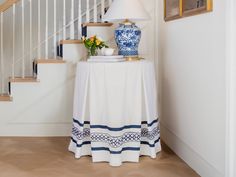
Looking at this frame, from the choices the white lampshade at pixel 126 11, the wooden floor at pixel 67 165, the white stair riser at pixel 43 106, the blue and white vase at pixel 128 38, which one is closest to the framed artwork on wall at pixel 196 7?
the white lampshade at pixel 126 11

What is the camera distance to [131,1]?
3.27m

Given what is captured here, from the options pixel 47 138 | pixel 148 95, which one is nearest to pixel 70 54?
pixel 47 138

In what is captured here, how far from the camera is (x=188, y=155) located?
9.73 ft

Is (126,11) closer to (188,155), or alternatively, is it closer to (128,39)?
(128,39)

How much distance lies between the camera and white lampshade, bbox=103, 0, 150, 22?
3223mm

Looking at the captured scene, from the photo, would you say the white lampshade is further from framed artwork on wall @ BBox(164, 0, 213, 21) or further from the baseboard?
the baseboard

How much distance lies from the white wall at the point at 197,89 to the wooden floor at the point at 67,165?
0.14 m

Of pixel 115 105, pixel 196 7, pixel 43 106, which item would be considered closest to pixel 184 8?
pixel 196 7

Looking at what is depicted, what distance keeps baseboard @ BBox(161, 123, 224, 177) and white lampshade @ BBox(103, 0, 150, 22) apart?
1.05 metres

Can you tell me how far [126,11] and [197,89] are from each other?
3.05ft

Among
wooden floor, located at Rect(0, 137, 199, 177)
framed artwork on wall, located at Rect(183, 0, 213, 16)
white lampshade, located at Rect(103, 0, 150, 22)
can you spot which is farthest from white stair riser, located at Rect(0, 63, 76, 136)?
framed artwork on wall, located at Rect(183, 0, 213, 16)

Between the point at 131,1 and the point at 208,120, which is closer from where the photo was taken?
the point at 208,120

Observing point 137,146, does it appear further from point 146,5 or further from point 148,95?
point 146,5

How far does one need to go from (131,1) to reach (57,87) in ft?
4.07
